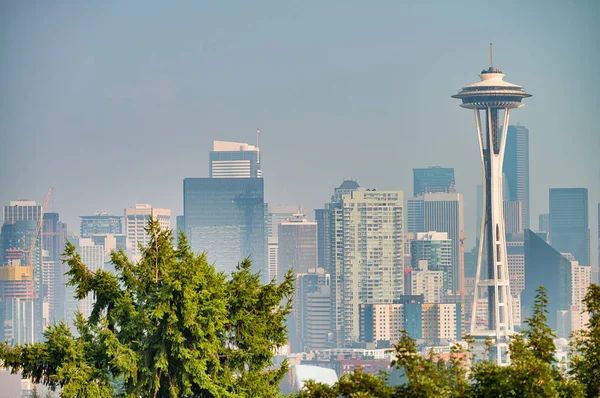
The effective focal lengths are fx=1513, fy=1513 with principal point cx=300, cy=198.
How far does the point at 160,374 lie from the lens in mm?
31094

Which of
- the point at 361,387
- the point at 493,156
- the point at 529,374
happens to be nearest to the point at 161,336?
the point at 361,387

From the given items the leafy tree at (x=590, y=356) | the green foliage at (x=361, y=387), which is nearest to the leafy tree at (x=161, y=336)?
the green foliage at (x=361, y=387)

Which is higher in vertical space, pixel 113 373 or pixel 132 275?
pixel 132 275

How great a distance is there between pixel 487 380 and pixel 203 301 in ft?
26.3

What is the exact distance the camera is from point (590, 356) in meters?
25.9

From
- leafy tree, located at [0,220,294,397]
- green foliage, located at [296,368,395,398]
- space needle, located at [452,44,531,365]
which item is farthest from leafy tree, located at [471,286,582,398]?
space needle, located at [452,44,531,365]

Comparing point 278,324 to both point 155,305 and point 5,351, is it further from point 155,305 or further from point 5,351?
point 5,351

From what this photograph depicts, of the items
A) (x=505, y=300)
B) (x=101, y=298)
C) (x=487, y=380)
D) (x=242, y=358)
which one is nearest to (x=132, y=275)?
(x=101, y=298)

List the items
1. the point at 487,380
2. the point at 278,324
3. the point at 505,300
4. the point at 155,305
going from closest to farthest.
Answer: the point at 487,380
the point at 155,305
the point at 278,324
the point at 505,300

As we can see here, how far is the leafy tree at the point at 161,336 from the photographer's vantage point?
30312 millimetres

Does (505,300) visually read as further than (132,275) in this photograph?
Yes

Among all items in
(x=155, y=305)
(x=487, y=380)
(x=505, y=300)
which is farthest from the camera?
(x=505, y=300)

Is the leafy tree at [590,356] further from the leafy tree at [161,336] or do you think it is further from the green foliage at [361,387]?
the leafy tree at [161,336]

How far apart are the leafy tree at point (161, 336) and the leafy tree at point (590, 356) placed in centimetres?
771
